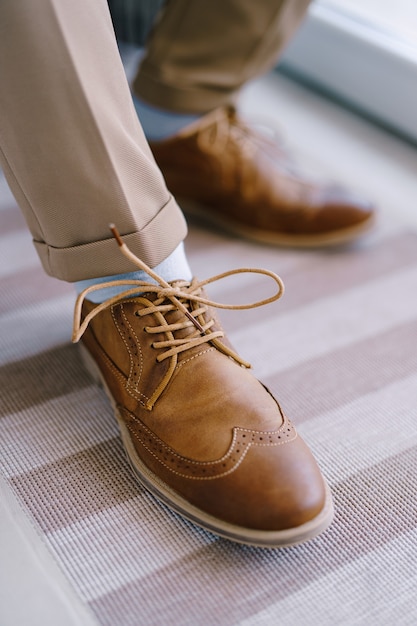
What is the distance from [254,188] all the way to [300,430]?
45cm

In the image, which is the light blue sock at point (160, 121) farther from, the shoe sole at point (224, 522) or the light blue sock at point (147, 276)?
the shoe sole at point (224, 522)

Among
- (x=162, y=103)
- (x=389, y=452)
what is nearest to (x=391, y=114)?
(x=162, y=103)

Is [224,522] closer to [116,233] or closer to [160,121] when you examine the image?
[116,233]

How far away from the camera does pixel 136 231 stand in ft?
2.09

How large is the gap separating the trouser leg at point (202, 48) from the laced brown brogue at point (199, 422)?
46 cm

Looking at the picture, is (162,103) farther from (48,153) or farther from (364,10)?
(364,10)

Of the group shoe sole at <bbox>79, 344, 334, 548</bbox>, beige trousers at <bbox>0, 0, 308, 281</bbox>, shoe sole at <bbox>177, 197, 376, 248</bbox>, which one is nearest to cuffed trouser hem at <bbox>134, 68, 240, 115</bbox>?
shoe sole at <bbox>177, 197, 376, 248</bbox>

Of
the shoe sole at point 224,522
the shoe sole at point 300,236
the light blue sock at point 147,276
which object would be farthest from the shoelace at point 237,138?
the shoe sole at point 224,522

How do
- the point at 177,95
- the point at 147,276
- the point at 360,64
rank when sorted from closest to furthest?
the point at 147,276 → the point at 177,95 → the point at 360,64

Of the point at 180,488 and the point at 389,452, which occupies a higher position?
the point at 180,488

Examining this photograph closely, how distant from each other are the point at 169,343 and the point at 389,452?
27 centimetres

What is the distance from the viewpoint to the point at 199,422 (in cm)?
61

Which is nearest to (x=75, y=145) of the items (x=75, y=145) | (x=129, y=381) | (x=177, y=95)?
(x=75, y=145)

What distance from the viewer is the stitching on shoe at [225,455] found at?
1.90ft
